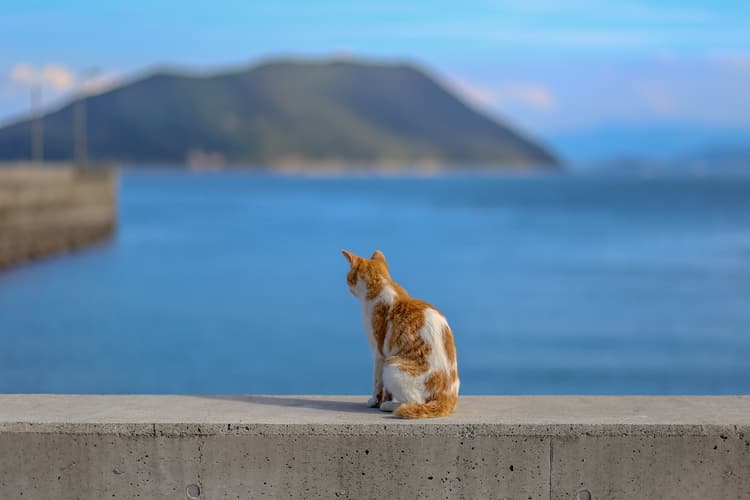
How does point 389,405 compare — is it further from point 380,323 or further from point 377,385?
point 380,323

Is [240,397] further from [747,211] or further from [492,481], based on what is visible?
[747,211]

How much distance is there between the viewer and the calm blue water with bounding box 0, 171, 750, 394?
2603 cm

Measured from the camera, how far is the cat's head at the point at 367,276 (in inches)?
216

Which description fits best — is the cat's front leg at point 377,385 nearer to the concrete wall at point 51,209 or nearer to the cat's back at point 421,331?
the cat's back at point 421,331

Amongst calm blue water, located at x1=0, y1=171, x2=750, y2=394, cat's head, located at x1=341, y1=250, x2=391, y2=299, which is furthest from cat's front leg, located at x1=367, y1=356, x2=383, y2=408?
calm blue water, located at x1=0, y1=171, x2=750, y2=394

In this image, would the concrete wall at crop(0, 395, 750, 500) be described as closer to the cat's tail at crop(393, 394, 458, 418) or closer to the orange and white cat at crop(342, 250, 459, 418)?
the cat's tail at crop(393, 394, 458, 418)

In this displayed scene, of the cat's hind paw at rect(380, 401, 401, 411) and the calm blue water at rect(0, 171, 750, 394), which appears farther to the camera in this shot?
the calm blue water at rect(0, 171, 750, 394)

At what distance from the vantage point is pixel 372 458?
4.87 meters

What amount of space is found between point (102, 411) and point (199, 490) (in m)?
0.64

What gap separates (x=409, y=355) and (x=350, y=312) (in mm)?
29652

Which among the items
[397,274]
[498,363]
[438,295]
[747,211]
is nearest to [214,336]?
[498,363]

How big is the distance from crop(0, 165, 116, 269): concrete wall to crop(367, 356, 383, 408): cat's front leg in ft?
133

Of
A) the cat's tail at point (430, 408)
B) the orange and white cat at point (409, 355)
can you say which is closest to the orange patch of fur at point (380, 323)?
the orange and white cat at point (409, 355)

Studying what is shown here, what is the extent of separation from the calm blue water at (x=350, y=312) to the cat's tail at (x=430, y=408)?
18.4 meters
